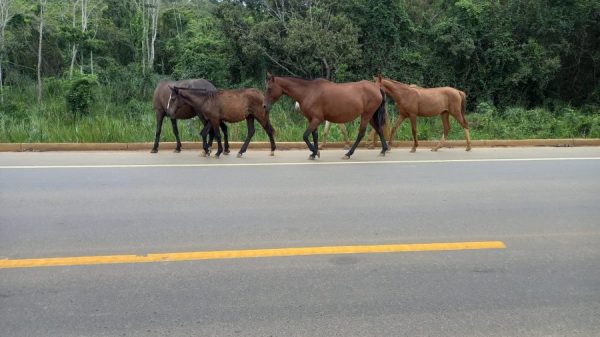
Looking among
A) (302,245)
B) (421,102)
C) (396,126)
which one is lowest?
(302,245)

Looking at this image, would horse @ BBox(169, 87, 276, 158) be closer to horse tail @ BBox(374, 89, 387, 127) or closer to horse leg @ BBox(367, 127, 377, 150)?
horse tail @ BBox(374, 89, 387, 127)

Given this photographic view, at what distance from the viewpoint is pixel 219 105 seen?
12.4 m

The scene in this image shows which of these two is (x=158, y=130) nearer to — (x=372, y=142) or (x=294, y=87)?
(x=294, y=87)

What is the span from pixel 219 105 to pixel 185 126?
3404 mm

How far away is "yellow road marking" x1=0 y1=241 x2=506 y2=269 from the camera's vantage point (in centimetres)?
526

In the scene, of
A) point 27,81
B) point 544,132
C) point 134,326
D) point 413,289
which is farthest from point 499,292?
point 27,81

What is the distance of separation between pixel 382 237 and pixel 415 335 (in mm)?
2162

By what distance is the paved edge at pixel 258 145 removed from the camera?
13.7 m

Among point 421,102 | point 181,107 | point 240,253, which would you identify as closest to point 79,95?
point 181,107

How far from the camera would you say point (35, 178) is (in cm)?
954

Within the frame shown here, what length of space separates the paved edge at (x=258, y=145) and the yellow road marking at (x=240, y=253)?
341 inches

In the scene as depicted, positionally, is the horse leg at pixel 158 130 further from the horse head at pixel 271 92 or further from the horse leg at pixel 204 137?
the horse head at pixel 271 92

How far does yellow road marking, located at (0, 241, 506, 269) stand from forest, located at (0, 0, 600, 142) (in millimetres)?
11721

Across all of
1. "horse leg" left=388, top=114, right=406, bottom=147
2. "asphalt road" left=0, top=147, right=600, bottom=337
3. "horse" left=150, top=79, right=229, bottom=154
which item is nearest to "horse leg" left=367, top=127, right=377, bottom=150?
"horse leg" left=388, top=114, right=406, bottom=147
